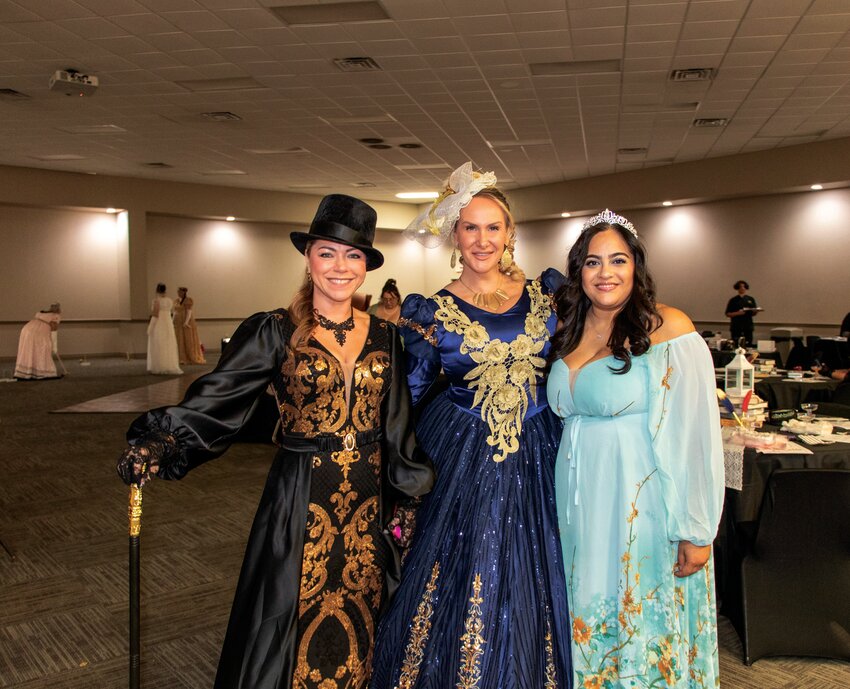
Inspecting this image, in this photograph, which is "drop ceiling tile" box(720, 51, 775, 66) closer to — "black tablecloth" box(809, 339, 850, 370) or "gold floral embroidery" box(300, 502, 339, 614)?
"black tablecloth" box(809, 339, 850, 370)

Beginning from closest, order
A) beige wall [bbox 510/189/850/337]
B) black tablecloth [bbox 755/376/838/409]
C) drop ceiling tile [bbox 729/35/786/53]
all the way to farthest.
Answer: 1. black tablecloth [bbox 755/376/838/409]
2. drop ceiling tile [bbox 729/35/786/53]
3. beige wall [bbox 510/189/850/337]

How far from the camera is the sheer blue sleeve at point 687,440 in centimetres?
214

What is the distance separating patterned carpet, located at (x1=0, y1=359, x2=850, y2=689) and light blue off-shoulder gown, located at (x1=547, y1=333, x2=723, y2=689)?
0.92 meters

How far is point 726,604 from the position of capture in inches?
132

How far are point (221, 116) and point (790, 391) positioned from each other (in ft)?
26.2

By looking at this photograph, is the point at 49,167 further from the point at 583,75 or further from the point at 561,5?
the point at 561,5

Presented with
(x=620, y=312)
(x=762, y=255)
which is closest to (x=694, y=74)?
(x=762, y=255)

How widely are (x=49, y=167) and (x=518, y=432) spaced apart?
15296 mm

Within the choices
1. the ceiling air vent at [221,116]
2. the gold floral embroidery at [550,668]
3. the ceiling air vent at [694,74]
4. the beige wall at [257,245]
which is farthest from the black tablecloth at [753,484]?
the beige wall at [257,245]

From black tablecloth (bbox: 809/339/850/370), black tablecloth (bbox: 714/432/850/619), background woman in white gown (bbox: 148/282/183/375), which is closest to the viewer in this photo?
black tablecloth (bbox: 714/432/850/619)

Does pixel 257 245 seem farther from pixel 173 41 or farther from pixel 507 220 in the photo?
pixel 507 220

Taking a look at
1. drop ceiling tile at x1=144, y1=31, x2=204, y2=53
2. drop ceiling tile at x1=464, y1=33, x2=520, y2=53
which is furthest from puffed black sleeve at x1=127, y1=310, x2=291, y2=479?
drop ceiling tile at x1=144, y1=31, x2=204, y2=53

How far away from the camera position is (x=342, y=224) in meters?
2.21

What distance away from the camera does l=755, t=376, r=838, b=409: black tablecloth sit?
6.09 meters
